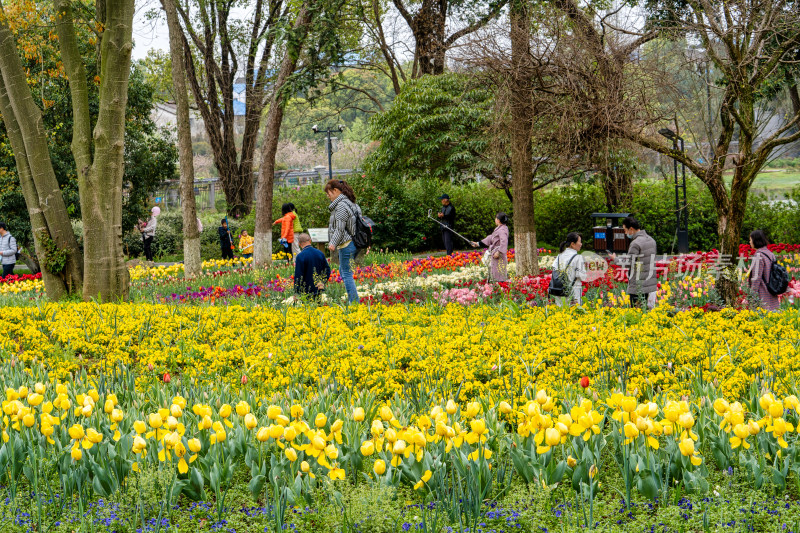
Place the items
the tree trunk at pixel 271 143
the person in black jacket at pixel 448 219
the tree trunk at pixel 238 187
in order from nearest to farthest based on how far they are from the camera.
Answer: the tree trunk at pixel 271 143
the person in black jacket at pixel 448 219
the tree trunk at pixel 238 187

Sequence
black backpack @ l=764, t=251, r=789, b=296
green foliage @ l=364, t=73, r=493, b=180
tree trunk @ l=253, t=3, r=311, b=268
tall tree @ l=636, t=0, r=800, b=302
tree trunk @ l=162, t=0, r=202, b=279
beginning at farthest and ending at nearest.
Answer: green foliage @ l=364, t=73, r=493, b=180 < tree trunk @ l=253, t=3, r=311, b=268 < tree trunk @ l=162, t=0, r=202, b=279 < black backpack @ l=764, t=251, r=789, b=296 < tall tree @ l=636, t=0, r=800, b=302

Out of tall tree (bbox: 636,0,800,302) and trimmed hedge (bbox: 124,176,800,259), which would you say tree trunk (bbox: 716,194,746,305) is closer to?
tall tree (bbox: 636,0,800,302)

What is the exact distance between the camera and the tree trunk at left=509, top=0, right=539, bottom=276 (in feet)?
31.0

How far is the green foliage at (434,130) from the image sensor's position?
53.2ft

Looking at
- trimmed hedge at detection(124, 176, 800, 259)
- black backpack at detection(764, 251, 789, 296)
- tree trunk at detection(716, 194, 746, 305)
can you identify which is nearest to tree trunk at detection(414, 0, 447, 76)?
trimmed hedge at detection(124, 176, 800, 259)

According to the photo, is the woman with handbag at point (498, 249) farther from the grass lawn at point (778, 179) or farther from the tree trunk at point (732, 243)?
the grass lawn at point (778, 179)

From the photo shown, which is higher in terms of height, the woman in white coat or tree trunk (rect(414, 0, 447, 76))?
tree trunk (rect(414, 0, 447, 76))

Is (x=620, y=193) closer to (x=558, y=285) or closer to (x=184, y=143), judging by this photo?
(x=558, y=285)

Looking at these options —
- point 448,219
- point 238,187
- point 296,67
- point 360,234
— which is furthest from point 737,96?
point 238,187

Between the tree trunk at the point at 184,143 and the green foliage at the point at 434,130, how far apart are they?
17.8 ft

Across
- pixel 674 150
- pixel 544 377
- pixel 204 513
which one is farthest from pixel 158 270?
pixel 204 513

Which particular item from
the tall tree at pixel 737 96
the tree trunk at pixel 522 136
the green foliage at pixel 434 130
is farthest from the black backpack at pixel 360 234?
the green foliage at pixel 434 130

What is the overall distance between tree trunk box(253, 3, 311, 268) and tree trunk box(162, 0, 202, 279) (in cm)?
156

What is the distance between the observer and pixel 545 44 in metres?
9.38
